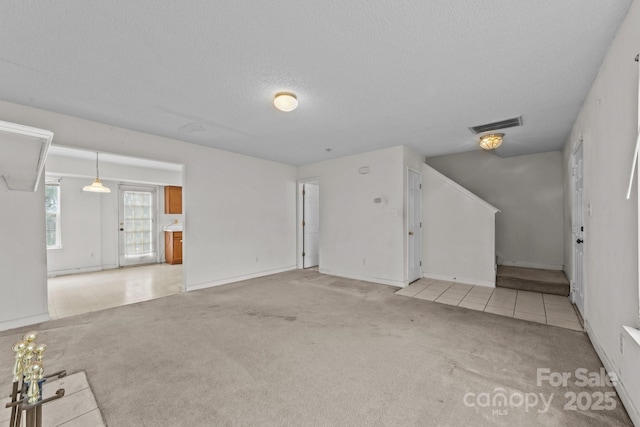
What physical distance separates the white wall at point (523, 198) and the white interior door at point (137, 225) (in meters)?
8.01

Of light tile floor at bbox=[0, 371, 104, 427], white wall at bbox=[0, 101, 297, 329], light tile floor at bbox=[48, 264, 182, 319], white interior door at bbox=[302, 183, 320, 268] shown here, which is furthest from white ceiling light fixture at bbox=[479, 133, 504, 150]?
light tile floor at bbox=[48, 264, 182, 319]

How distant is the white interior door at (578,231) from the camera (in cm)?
335

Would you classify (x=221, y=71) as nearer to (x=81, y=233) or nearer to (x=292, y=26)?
(x=292, y=26)

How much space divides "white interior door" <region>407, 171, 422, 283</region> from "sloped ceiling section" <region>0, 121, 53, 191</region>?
4731mm

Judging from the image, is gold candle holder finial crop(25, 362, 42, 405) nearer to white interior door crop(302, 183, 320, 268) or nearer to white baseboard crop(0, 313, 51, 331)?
white baseboard crop(0, 313, 51, 331)

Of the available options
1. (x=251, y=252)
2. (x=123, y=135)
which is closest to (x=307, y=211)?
(x=251, y=252)

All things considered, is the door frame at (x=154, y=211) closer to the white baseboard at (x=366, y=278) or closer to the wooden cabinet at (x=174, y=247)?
the wooden cabinet at (x=174, y=247)

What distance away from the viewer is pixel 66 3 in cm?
165

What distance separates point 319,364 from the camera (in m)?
2.25

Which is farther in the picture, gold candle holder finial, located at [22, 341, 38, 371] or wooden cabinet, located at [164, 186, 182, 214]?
wooden cabinet, located at [164, 186, 182, 214]

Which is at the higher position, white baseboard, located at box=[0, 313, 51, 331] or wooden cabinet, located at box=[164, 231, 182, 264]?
wooden cabinet, located at box=[164, 231, 182, 264]

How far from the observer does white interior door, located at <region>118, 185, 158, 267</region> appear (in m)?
6.92

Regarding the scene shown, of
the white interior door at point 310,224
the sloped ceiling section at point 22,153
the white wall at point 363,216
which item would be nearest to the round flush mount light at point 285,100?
the sloped ceiling section at point 22,153

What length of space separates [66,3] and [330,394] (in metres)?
3.07
